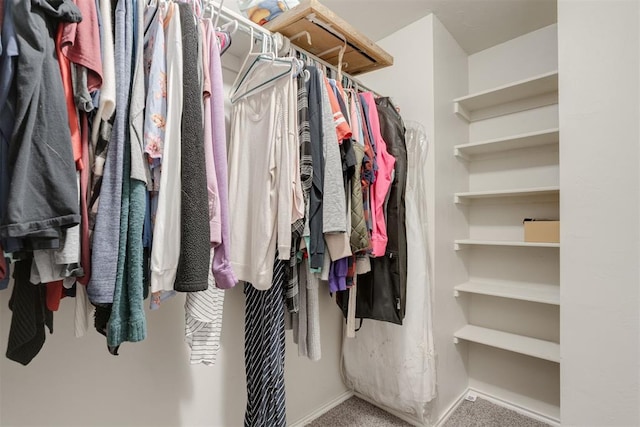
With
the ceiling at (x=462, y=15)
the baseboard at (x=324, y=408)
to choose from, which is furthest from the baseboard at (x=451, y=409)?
the ceiling at (x=462, y=15)

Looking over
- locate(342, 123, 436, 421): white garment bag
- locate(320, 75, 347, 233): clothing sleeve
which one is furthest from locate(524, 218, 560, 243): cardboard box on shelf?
locate(320, 75, 347, 233): clothing sleeve

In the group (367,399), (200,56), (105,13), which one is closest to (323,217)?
(200,56)

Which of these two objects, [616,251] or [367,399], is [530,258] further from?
[367,399]

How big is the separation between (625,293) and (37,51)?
190 centimetres

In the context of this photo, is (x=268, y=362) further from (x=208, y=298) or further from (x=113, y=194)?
(x=113, y=194)

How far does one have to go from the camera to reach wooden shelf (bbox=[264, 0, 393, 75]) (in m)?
1.17

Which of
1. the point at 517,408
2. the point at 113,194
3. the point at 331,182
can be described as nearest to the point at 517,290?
the point at 517,408

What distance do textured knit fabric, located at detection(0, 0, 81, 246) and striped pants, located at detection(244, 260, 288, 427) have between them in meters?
0.69

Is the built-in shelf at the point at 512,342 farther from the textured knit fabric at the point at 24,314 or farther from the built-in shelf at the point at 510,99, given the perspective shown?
the textured knit fabric at the point at 24,314

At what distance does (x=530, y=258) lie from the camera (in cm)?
196

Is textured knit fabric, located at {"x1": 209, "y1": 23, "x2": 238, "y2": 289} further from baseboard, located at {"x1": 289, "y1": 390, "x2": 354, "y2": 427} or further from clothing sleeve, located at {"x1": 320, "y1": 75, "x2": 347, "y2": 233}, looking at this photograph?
baseboard, located at {"x1": 289, "y1": 390, "x2": 354, "y2": 427}

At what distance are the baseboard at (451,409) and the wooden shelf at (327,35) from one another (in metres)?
2.00

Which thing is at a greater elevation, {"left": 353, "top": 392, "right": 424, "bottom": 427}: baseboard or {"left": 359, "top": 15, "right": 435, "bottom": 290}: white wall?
{"left": 359, "top": 15, "right": 435, "bottom": 290}: white wall

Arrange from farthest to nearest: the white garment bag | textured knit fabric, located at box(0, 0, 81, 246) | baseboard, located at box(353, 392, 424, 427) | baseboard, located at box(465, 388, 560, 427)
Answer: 1. baseboard, located at box(465, 388, 560, 427)
2. baseboard, located at box(353, 392, 424, 427)
3. the white garment bag
4. textured knit fabric, located at box(0, 0, 81, 246)
